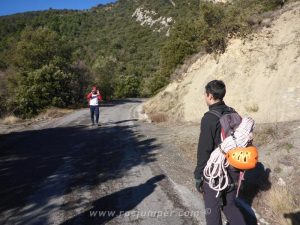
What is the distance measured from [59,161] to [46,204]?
3.49 m

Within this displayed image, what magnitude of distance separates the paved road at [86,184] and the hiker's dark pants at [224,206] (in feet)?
4.54

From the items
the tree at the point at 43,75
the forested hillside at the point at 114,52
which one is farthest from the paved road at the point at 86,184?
the tree at the point at 43,75

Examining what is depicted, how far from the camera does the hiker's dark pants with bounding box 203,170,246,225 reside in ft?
13.0

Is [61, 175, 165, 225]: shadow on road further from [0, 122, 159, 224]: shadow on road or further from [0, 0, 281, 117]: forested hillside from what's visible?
[0, 0, 281, 117]: forested hillside

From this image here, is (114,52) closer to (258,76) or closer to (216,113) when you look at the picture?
(258,76)

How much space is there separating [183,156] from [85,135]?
5599 mm

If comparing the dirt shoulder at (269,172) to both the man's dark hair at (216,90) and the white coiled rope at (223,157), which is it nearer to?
the white coiled rope at (223,157)

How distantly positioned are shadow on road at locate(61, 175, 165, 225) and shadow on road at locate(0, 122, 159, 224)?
81 millimetres

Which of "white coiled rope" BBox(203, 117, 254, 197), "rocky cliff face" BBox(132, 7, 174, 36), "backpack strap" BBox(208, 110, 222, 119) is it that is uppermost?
"rocky cliff face" BBox(132, 7, 174, 36)

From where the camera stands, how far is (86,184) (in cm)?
737

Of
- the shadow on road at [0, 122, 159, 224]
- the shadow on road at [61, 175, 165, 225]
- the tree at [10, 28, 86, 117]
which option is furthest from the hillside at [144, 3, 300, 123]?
the tree at [10, 28, 86, 117]

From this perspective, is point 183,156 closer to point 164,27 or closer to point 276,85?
point 276,85

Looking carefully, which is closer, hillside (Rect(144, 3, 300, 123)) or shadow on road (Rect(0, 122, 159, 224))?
shadow on road (Rect(0, 122, 159, 224))

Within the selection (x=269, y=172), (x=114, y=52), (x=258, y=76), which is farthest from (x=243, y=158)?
(x=114, y=52)
